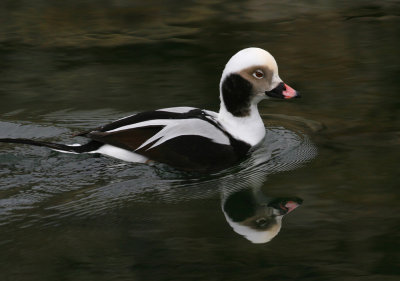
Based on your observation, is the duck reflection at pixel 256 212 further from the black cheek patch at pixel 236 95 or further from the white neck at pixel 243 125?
the black cheek patch at pixel 236 95

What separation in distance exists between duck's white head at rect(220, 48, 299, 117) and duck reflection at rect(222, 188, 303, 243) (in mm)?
816

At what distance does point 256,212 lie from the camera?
223 inches

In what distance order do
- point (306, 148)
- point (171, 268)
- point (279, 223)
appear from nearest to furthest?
point (171, 268)
point (279, 223)
point (306, 148)

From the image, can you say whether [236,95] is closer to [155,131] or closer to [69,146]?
[155,131]

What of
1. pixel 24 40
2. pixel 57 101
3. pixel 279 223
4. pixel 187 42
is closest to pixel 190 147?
pixel 279 223

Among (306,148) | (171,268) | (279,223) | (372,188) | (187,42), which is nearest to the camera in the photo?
(171,268)

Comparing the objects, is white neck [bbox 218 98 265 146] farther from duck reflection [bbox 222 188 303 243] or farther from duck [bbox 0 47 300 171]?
duck reflection [bbox 222 188 303 243]

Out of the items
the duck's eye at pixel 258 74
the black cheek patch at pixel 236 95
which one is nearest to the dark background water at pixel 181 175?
the black cheek patch at pixel 236 95

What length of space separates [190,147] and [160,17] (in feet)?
16.0

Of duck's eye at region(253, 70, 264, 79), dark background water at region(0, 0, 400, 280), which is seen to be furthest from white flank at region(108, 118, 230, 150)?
duck's eye at region(253, 70, 264, 79)

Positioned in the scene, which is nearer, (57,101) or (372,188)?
(372,188)

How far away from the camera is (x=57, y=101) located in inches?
316

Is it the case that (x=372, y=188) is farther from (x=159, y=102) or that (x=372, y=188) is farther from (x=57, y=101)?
(x=57, y=101)

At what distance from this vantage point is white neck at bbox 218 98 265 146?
256 inches
